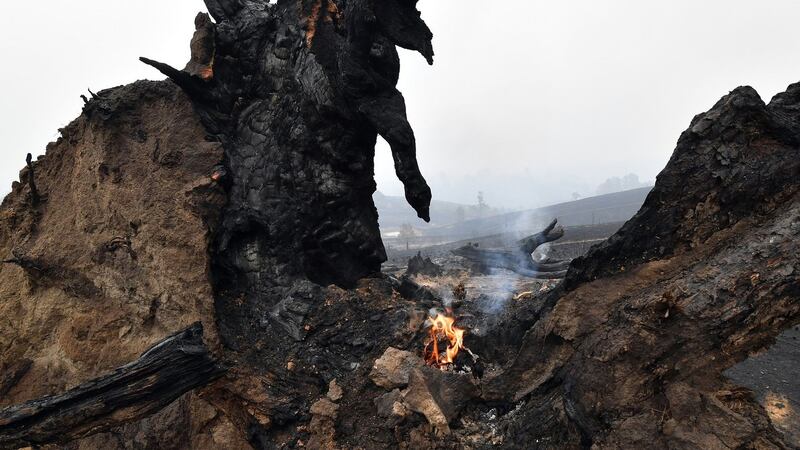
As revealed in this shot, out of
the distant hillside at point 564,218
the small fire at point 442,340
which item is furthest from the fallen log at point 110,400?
the distant hillside at point 564,218

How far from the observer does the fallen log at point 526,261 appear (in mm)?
18688

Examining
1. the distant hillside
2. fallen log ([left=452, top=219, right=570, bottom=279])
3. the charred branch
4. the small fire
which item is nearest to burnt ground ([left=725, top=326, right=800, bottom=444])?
the small fire

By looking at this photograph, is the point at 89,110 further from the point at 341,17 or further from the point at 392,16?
the point at 392,16

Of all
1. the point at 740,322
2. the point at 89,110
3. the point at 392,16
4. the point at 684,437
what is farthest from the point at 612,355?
the point at 89,110

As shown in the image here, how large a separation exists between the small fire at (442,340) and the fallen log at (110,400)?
9.80 feet

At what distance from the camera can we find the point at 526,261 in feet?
65.9

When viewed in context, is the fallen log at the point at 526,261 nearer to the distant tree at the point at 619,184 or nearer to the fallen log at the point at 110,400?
the fallen log at the point at 110,400

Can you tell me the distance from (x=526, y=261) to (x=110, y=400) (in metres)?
18.2

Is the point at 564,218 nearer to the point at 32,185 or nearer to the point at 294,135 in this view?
the point at 294,135

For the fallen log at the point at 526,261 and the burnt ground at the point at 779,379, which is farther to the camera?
the fallen log at the point at 526,261

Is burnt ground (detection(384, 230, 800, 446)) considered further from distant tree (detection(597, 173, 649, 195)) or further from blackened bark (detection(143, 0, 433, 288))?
distant tree (detection(597, 173, 649, 195))

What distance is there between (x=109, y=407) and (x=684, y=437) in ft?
17.0

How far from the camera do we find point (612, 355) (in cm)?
397

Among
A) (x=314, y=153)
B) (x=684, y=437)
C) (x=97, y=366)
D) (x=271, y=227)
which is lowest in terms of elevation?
(x=684, y=437)
